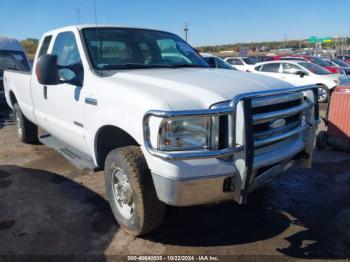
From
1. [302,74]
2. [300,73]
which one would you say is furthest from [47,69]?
[300,73]

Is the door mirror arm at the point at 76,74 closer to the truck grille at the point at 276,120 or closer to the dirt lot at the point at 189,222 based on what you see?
the dirt lot at the point at 189,222

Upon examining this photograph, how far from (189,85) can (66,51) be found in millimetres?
2067

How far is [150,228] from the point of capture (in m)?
3.21

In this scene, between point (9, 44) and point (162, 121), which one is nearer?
point (162, 121)

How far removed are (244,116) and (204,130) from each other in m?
0.31

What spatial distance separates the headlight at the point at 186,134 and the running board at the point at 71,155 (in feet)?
4.61

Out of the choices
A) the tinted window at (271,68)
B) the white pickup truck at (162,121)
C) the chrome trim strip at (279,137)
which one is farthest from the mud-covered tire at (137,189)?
the tinted window at (271,68)

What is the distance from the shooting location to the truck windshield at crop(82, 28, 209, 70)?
12.8ft

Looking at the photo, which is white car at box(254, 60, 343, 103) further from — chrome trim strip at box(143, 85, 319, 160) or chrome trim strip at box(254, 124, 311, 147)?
chrome trim strip at box(143, 85, 319, 160)

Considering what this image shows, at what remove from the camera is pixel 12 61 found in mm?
10516

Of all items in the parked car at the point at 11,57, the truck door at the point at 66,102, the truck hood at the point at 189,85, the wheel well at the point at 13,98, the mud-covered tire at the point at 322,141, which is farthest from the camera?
the parked car at the point at 11,57

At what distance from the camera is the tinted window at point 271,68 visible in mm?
14219

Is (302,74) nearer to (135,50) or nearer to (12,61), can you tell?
(12,61)

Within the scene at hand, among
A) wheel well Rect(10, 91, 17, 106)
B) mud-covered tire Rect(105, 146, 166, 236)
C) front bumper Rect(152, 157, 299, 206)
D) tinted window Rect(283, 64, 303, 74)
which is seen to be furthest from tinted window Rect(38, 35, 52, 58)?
tinted window Rect(283, 64, 303, 74)
